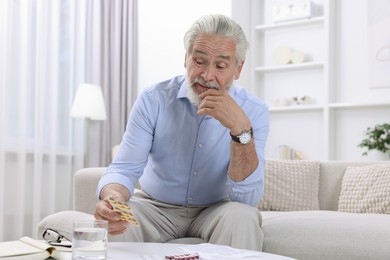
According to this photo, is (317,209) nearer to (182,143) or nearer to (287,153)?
(182,143)

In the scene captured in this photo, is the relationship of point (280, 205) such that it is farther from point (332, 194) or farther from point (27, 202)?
point (27, 202)

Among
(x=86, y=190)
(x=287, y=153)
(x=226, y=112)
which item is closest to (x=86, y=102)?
(x=86, y=190)

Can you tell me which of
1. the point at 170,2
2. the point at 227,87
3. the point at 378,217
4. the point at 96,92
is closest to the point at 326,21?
the point at 170,2

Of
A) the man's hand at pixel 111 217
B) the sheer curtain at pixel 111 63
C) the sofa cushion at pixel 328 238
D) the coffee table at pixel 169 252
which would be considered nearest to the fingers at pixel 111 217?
the man's hand at pixel 111 217

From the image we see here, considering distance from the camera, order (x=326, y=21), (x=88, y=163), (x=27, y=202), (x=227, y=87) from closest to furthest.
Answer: (x=227, y=87) → (x=27, y=202) → (x=88, y=163) → (x=326, y=21)

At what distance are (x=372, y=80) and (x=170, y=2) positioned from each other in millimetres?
1962

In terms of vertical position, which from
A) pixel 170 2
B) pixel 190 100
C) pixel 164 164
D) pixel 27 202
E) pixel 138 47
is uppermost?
pixel 170 2

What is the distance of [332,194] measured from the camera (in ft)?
9.55

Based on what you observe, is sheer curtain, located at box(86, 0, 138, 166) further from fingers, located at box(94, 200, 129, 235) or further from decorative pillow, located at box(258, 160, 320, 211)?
fingers, located at box(94, 200, 129, 235)

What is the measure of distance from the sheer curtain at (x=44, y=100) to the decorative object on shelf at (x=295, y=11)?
57.0 inches

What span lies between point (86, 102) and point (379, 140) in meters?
2.27

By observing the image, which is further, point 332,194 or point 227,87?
point 332,194

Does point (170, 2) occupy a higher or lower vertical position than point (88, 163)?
higher

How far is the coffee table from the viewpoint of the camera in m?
1.31
